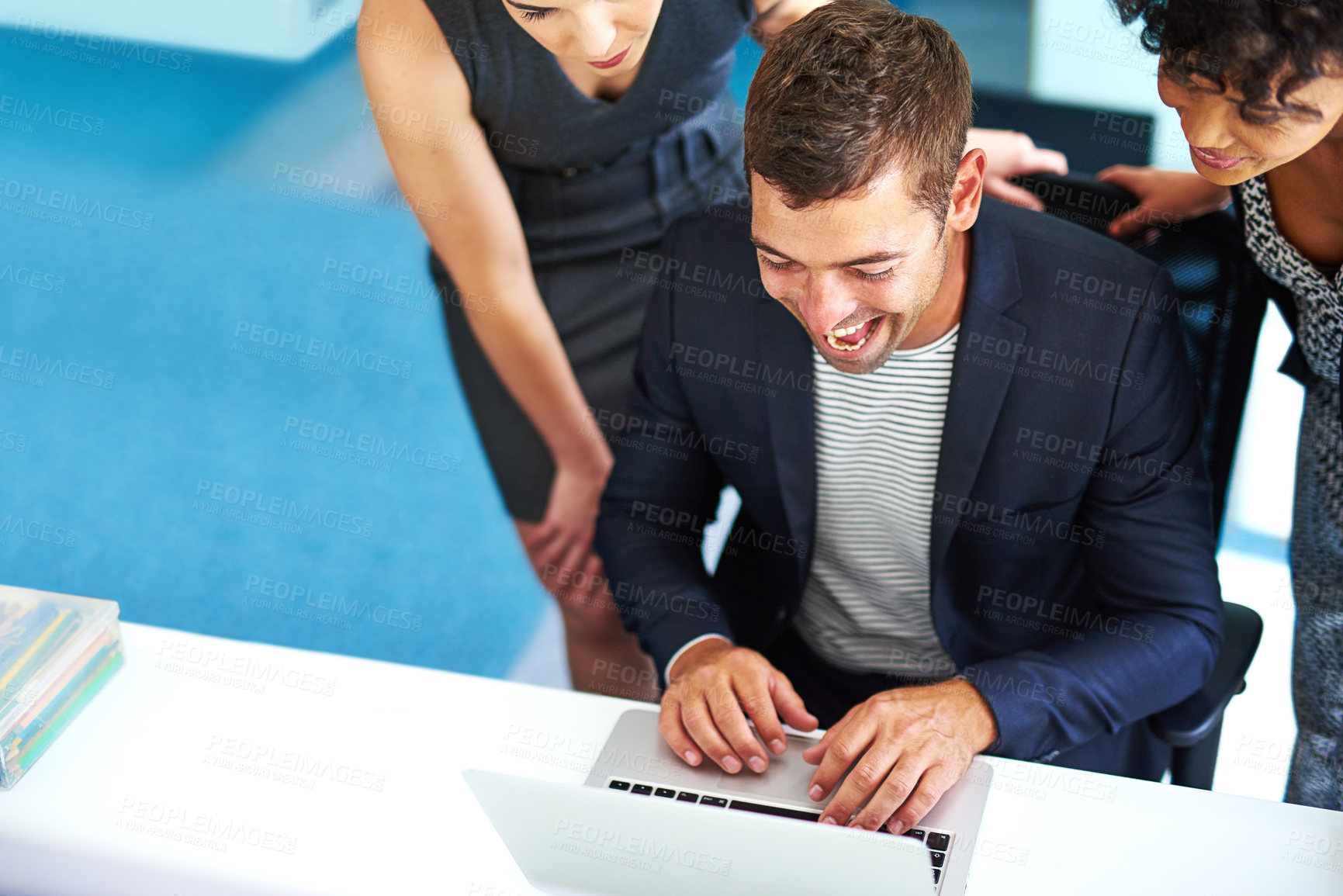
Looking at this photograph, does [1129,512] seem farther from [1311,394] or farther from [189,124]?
[189,124]

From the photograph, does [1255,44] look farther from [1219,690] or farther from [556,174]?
[556,174]

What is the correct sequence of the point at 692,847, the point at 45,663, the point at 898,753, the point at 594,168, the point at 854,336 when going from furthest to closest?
the point at 594,168, the point at 854,336, the point at 45,663, the point at 898,753, the point at 692,847

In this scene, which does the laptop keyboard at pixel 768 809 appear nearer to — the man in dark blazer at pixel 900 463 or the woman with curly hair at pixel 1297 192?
Result: the man in dark blazer at pixel 900 463

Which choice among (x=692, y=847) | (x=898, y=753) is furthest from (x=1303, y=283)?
(x=692, y=847)

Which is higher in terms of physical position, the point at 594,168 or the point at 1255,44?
the point at 1255,44

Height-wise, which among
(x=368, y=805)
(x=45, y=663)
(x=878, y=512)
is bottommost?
(x=878, y=512)

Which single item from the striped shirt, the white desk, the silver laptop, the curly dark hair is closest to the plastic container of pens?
the white desk

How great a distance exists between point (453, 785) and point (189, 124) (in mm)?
1741

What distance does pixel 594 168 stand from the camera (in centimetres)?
198

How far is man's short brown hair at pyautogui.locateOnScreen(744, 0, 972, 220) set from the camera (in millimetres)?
1252

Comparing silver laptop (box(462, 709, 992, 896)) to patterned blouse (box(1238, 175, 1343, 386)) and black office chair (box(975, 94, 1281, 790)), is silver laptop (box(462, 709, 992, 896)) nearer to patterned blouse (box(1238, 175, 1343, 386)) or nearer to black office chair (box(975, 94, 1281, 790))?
black office chair (box(975, 94, 1281, 790))

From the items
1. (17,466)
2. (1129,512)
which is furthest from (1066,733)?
(17,466)

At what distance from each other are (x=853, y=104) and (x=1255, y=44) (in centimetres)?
41

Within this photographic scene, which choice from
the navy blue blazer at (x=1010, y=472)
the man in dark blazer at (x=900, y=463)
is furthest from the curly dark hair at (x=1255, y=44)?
the navy blue blazer at (x=1010, y=472)
